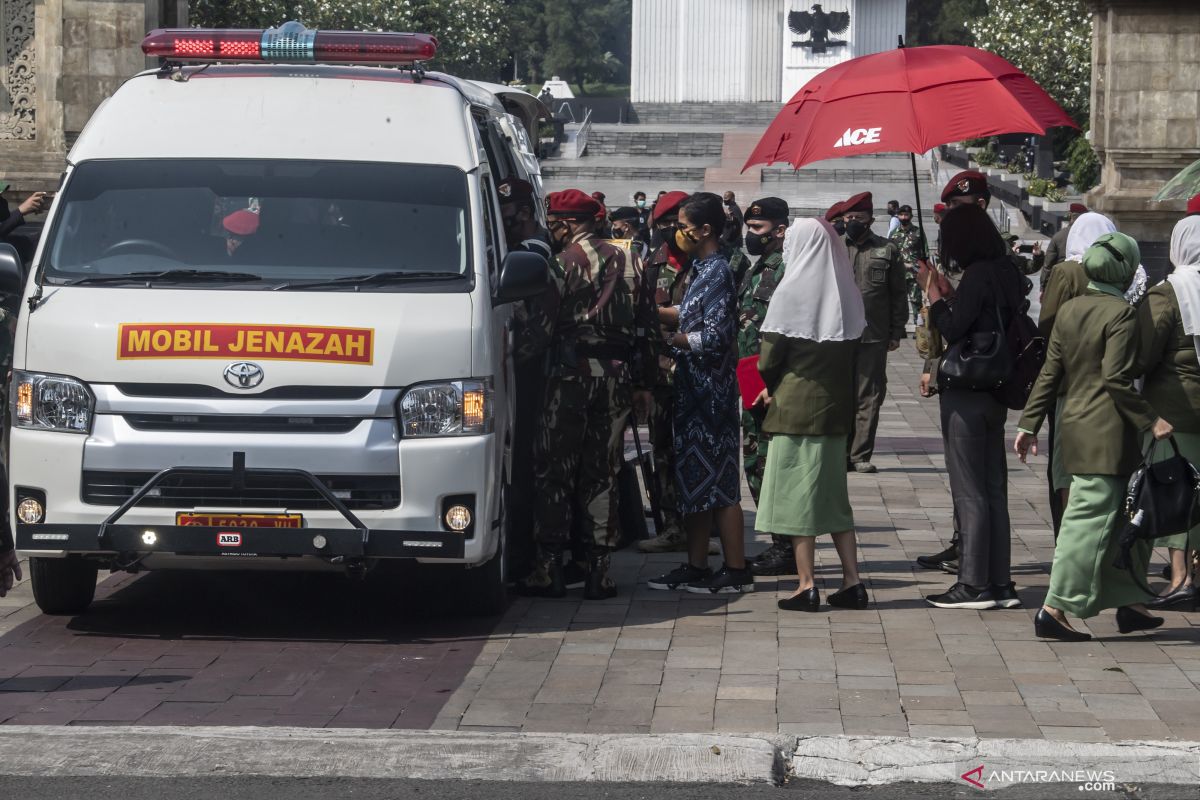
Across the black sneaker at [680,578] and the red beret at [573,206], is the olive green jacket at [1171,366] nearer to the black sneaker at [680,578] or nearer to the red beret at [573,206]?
the black sneaker at [680,578]

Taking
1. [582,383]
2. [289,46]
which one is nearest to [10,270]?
[289,46]

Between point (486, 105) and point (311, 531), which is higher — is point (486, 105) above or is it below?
above

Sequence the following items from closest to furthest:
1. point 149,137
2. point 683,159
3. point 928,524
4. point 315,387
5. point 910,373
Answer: point 315,387 < point 149,137 < point 928,524 < point 910,373 < point 683,159

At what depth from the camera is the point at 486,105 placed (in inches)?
377

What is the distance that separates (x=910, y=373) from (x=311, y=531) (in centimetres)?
1448

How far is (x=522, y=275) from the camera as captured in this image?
750cm

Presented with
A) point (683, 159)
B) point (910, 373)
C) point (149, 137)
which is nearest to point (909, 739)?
point (149, 137)

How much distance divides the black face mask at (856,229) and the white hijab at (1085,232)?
2583 millimetres

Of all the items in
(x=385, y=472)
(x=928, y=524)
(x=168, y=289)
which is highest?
(x=168, y=289)

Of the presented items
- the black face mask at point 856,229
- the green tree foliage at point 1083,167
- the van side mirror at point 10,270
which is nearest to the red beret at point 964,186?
the black face mask at point 856,229

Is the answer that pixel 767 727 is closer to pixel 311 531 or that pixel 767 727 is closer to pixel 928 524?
pixel 311 531

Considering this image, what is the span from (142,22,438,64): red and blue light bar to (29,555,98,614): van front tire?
244cm

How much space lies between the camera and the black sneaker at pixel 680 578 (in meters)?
8.70

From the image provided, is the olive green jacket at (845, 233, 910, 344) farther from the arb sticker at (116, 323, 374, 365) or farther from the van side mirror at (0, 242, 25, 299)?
the van side mirror at (0, 242, 25, 299)
